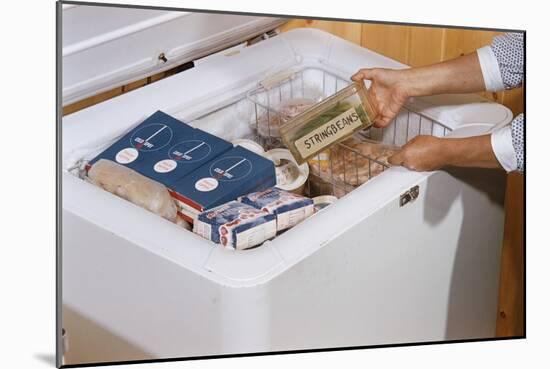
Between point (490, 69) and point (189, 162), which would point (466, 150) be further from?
point (189, 162)

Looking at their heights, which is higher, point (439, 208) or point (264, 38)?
point (264, 38)

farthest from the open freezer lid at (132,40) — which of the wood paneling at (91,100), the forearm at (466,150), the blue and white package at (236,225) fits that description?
the forearm at (466,150)

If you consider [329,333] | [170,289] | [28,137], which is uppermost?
[28,137]

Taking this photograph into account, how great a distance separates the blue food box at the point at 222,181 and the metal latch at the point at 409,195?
0.79 feet

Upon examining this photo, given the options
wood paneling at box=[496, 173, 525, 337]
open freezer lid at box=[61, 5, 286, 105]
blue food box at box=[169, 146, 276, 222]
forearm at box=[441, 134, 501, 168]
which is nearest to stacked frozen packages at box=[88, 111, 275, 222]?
blue food box at box=[169, 146, 276, 222]

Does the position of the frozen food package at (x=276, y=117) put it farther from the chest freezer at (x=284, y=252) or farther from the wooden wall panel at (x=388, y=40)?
the wooden wall panel at (x=388, y=40)

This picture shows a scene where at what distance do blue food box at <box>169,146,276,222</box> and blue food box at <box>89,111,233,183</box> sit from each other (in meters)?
0.02

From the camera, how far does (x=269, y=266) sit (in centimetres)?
182

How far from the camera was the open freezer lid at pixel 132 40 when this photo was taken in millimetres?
1933

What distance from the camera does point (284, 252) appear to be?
6.09ft

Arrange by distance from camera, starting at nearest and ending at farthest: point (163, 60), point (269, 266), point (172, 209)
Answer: point (269, 266)
point (172, 209)
point (163, 60)
